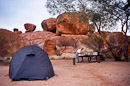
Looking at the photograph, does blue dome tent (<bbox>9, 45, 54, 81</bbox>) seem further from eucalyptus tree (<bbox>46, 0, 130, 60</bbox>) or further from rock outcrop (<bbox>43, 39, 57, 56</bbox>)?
rock outcrop (<bbox>43, 39, 57, 56</bbox>)

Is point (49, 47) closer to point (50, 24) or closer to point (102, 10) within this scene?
point (102, 10)

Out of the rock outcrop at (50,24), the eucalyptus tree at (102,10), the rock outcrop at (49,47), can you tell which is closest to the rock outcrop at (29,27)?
the rock outcrop at (50,24)

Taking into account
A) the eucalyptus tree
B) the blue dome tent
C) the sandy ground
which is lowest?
the sandy ground

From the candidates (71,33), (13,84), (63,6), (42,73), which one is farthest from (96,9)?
(71,33)

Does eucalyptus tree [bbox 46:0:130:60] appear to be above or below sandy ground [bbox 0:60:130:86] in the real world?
above

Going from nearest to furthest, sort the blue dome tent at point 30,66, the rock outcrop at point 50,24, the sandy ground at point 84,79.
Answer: the sandy ground at point 84,79 < the blue dome tent at point 30,66 < the rock outcrop at point 50,24

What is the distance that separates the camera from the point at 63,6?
1376 centimetres

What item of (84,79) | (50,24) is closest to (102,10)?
(84,79)

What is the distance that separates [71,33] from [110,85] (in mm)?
33063

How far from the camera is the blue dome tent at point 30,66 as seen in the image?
6113mm

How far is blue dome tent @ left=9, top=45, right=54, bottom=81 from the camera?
20.1 feet

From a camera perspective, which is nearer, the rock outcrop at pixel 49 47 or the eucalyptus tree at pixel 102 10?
the eucalyptus tree at pixel 102 10

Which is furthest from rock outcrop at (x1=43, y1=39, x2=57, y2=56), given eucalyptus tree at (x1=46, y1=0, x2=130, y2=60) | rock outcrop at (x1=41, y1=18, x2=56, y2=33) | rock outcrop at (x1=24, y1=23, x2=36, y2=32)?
rock outcrop at (x1=24, y1=23, x2=36, y2=32)

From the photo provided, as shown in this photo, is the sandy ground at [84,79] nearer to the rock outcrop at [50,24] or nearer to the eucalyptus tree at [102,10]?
the eucalyptus tree at [102,10]
